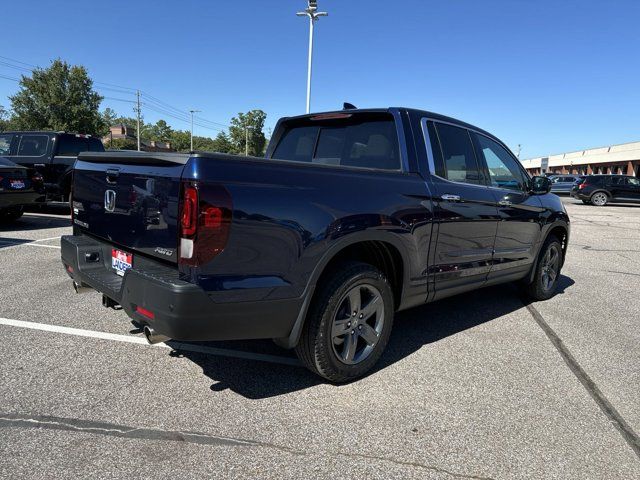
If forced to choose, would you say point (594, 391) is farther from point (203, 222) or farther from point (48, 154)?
point (48, 154)

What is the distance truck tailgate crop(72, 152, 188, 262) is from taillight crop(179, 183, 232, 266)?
0.32ft

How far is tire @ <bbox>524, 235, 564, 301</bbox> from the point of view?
5.32m

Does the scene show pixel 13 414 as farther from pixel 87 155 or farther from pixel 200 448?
pixel 87 155

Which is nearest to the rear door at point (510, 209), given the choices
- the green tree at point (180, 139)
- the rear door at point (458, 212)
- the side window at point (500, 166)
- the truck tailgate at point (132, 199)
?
the side window at point (500, 166)

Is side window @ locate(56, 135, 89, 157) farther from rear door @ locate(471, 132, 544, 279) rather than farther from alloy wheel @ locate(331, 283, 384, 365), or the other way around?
alloy wheel @ locate(331, 283, 384, 365)

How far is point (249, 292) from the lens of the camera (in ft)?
8.04

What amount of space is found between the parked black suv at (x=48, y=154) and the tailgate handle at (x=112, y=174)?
9049mm

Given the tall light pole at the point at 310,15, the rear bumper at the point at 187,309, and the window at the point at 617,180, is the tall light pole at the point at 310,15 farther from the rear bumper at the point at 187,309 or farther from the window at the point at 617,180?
the rear bumper at the point at 187,309

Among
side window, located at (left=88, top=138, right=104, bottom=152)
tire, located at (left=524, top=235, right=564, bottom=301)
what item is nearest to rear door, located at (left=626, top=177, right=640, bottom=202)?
tire, located at (left=524, top=235, right=564, bottom=301)

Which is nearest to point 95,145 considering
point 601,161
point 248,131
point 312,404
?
point 312,404

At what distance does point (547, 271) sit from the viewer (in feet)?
18.2

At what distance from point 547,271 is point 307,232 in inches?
160

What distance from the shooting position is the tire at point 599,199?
23359 mm

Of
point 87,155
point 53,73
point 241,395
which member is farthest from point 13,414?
point 53,73
